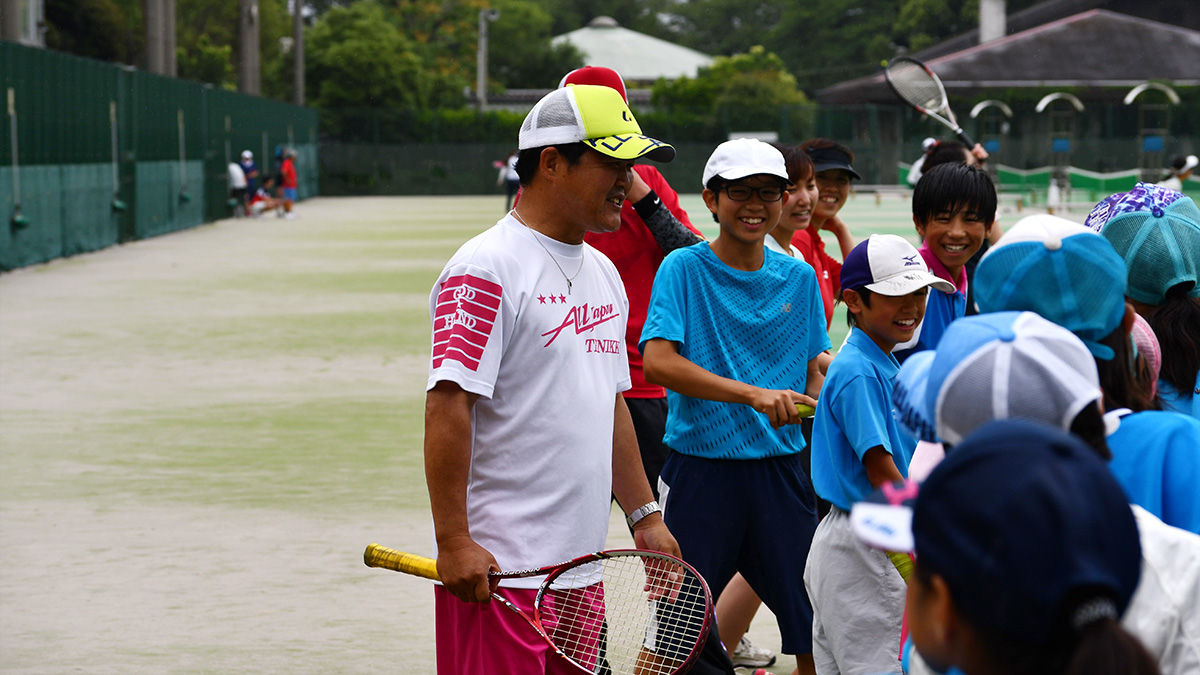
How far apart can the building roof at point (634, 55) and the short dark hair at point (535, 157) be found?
8779cm

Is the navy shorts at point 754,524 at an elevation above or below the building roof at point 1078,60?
below

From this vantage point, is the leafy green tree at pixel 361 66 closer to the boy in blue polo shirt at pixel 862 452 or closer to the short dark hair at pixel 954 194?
the short dark hair at pixel 954 194

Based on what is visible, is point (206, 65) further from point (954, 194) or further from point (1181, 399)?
point (1181, 399)

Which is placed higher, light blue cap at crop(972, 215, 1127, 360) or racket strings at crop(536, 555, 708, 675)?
light blue cap at crop(972, 215, 1127, 360)

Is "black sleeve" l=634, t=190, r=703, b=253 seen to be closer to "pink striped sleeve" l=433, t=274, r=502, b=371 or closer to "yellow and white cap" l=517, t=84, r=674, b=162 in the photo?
"yellow and white cap" l=517, t=84, r=674, b=162

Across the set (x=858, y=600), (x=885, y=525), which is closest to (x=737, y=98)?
(x=858, y=600)

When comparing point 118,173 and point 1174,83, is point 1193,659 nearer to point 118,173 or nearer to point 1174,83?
point 118,173

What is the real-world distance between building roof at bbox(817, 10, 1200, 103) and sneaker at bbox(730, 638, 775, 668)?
164ft

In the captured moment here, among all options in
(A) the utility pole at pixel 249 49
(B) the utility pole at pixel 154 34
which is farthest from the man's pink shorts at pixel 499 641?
(A) the utility pole at pixel 249 49

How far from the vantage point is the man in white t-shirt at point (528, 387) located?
9.45 ft

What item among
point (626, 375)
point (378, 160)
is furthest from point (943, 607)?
point (378, 160)

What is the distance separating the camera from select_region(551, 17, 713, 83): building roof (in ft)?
305

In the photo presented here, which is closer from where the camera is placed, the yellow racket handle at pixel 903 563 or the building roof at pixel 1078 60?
the yellow racket handle at pixel 903 563

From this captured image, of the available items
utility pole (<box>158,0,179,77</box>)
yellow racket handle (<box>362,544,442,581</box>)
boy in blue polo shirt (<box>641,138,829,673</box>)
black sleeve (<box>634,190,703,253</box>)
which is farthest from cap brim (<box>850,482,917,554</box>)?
utility pole (<box>158,0,179,77</box>)
